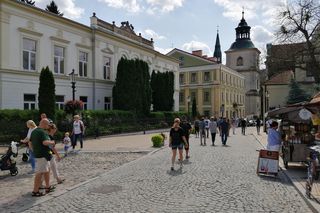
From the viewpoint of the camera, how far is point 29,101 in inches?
1161

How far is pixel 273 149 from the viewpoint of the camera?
12602 mm

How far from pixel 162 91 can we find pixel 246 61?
50.0 meters

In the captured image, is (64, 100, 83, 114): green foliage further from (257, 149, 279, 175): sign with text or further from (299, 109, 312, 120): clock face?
(257, 149, 279, 175): sign with text

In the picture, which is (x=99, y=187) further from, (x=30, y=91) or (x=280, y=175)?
(x=30, y=91)

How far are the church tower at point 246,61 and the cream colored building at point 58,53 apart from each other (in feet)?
171

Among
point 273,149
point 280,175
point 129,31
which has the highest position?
point 129,31

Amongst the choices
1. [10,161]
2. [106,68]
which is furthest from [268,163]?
[106,68]

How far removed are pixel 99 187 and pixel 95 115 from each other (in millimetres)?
20450

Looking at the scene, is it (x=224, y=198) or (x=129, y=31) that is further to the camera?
(x=129, y=31)

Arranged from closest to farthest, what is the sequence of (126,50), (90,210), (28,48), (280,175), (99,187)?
(90,210), (99,187), (280,175), (28,48), (126,50)

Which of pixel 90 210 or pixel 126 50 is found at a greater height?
pixel 126 50

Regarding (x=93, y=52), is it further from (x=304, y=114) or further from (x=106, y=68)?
(x=304, y=114)

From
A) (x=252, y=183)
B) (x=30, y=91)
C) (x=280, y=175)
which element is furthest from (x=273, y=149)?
(x=30, y=91)

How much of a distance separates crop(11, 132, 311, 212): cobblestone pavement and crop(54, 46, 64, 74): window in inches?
834
